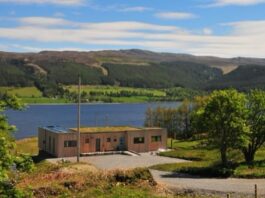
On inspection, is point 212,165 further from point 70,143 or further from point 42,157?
point 42,157

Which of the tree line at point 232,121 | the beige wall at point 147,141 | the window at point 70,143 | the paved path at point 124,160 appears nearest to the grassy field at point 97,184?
the tree line at point 232,121

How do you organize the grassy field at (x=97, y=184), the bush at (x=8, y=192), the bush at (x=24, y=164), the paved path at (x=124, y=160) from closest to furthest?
the bush at (x=8, y=192)
the bush at (x=24, y=164)
the grassy field at (x=97, y=184)
the paved path at (x=124, y=160)

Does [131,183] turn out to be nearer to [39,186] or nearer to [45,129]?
[39,186]

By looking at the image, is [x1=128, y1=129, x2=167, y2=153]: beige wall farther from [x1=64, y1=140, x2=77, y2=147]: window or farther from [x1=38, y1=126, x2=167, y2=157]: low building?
[x1=64, y1=140, x2=77, y2=147]: window

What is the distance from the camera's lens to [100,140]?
6294 cm

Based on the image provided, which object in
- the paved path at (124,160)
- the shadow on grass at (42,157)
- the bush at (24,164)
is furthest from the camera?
the shadow on grass at (42,157)

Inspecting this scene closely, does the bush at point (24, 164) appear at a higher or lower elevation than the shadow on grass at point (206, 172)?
higher

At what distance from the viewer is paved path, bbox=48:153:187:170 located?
2034 inches

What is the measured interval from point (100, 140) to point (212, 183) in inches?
1108

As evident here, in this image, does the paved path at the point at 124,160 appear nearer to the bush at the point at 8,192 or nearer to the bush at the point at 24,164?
the bush at the point at 24,164

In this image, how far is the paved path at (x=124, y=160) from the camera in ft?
169

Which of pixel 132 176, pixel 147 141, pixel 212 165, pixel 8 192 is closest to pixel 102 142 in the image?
pixel 147 141

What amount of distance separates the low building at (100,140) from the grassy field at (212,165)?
15.1ft

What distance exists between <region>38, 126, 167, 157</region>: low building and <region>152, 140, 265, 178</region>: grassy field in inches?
181
